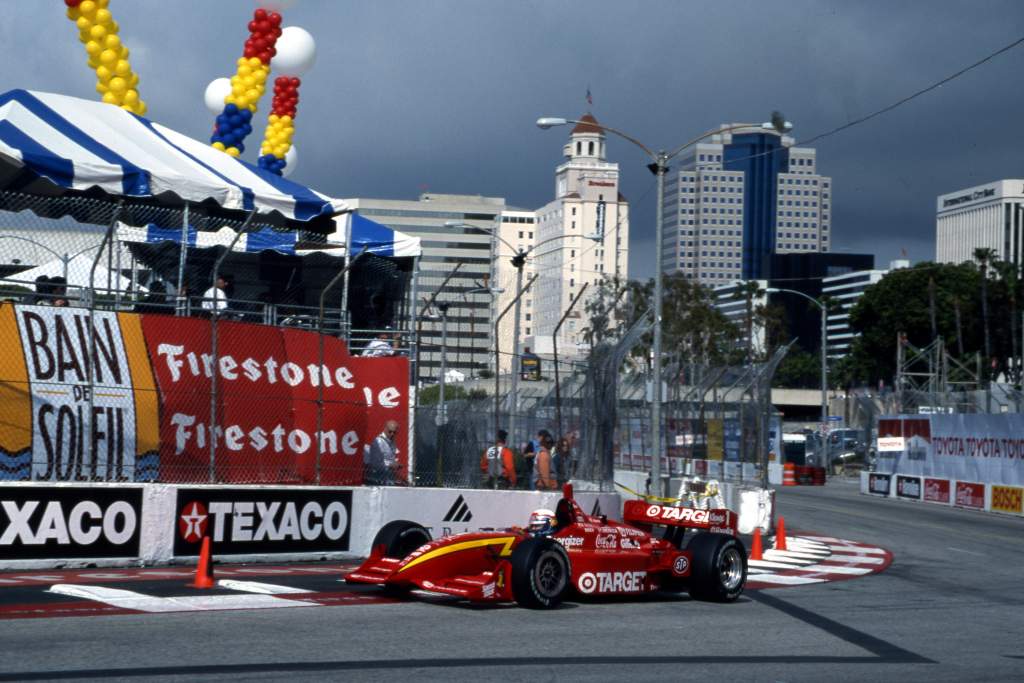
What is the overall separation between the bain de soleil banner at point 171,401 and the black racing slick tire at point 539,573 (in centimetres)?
528

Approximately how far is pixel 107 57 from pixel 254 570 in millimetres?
11584

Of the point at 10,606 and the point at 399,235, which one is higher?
the point at 399,235

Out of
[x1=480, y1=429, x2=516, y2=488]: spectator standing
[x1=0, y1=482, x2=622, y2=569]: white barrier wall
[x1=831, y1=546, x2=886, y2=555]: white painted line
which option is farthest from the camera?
[x1=831, y1=546, x2=886, y2=555]: white painted line

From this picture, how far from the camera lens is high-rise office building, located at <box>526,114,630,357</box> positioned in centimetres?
10331

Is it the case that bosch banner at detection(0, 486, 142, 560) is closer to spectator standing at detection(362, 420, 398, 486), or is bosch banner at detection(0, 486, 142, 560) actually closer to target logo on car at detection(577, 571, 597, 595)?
spectator standing at detection(362, 420, 398, 486)

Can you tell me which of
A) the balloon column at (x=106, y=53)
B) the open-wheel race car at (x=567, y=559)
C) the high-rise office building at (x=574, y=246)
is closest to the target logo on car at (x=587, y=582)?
Result: the open-wheel race car at (x=567, y=559)

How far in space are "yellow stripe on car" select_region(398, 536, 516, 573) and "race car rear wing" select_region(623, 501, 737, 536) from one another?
2.06 m

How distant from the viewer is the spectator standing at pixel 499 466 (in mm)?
19438

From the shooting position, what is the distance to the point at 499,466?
64.7ft

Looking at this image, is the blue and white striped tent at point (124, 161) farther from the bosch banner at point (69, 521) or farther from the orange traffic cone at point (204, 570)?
the orange traffic cone at point (204, 570)

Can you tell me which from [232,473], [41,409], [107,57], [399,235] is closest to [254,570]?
[232,473]

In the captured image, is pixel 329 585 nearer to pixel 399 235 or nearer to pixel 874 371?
pixel 399 235

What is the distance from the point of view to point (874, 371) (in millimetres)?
99062

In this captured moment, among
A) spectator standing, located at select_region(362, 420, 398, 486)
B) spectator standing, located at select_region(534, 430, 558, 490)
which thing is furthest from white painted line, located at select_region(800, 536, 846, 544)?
spectator standing, located at select_region(362, 420, 398, 486)
